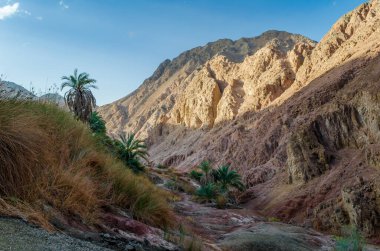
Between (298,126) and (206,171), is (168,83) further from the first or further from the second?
(298,126)

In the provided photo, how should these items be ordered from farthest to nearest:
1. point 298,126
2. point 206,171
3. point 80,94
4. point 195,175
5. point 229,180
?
point 195,175, point 206,171, point 229,180, point 298,126, point 80,94

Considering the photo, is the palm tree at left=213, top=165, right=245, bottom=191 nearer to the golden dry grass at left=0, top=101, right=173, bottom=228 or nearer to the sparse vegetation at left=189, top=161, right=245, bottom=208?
the sparse vegetation at left=189, top=161, right=245, bottom=208

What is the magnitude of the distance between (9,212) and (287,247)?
1056cm

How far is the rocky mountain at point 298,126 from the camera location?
31.0 metres

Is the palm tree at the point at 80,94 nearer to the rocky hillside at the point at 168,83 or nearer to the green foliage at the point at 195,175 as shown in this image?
the green foliage at the point at 195,175

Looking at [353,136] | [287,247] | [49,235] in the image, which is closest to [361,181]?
[353,136]

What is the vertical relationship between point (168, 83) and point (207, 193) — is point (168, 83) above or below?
above

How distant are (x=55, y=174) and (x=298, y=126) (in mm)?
40670

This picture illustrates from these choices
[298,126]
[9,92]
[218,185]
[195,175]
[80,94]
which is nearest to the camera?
[9,92]

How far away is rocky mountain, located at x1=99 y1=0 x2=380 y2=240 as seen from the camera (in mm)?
31031

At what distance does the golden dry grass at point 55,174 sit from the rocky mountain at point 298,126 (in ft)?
67.4

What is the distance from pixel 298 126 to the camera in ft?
144

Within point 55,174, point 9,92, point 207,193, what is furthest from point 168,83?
point 55,174

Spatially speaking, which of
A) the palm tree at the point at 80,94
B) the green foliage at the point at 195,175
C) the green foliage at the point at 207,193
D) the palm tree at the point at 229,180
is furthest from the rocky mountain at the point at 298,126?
the palm tree at the point at 80,94
